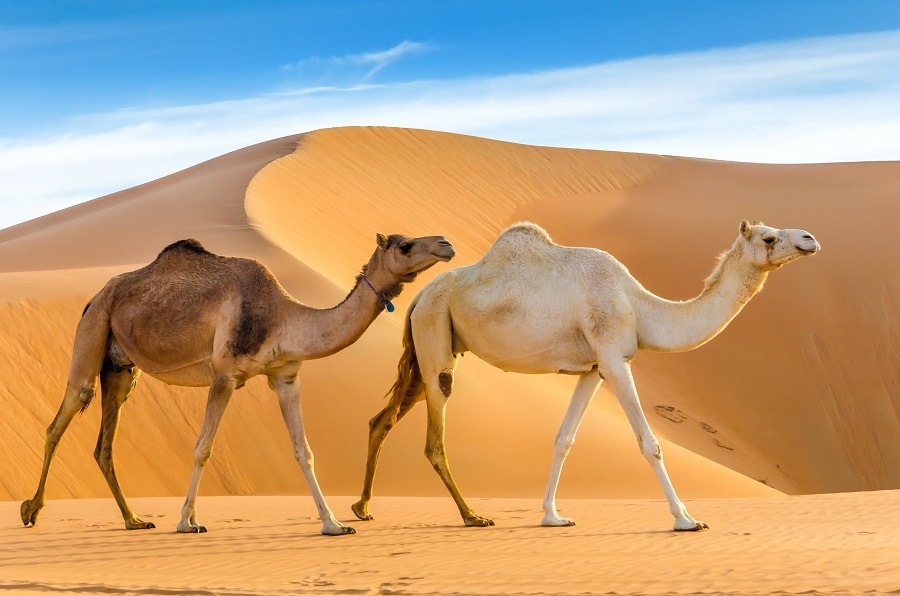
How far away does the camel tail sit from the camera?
39.4 ft

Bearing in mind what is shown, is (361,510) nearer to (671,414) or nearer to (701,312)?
(701,312)

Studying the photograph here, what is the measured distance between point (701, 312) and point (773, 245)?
911 millimetres

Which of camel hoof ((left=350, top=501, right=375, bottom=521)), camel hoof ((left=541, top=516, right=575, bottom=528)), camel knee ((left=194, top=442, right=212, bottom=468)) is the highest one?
camel knee ((left=194, top=442, right=212, bottom=468))

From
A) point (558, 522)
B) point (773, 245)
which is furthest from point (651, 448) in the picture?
point (773, 245)

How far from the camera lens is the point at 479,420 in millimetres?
20031

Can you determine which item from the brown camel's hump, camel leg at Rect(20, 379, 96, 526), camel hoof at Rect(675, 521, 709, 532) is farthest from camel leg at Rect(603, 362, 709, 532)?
camel leg at Rect(20, 379, 96, 526)

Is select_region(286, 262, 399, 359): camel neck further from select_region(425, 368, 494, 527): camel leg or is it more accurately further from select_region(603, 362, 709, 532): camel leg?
select_region(603, 362, 709, 532): camel leg

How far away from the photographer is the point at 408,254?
1059cm

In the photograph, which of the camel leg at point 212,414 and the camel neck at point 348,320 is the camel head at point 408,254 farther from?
the camel leg at point 212,414

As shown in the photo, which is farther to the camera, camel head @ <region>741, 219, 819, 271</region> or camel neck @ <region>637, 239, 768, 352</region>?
camel neck @ <region>637, 239, 768, 352</region>

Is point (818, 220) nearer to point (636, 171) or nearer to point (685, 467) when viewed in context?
point (636, 171)

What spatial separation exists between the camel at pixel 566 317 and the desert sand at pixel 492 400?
46.3 inches

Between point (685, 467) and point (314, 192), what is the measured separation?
53.2ft

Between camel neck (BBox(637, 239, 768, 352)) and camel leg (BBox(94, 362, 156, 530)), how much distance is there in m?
5.09
